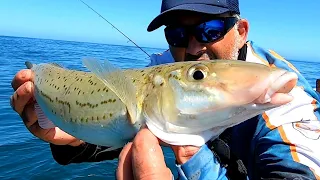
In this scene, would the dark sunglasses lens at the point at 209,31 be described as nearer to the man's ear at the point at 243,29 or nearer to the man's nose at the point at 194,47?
the man's nose at the point at 194,47

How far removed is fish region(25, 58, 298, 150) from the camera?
6.44 ft

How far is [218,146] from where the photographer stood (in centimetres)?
282

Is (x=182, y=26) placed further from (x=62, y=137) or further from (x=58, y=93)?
(x=62, y=137)

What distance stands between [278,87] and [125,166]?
106cm

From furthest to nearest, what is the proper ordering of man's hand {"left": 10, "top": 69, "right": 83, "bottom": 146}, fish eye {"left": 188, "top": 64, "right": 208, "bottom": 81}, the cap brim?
man's hand {"left": 10, "top": 69, "right": 83, "bottom": 146}
the cap brim
fish eye {"left": 188, "top": 64, "right": 208, "bottom": 81}

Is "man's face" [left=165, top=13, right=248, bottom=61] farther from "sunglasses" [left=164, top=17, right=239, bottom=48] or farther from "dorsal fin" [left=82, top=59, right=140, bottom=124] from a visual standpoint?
"dorsal fin" [left=82, top=59, right=140, bottom=124]

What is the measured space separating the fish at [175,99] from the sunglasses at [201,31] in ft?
3.09

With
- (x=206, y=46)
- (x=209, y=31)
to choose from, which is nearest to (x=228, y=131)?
(x=206, y=46)

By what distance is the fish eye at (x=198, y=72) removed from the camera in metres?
2.23

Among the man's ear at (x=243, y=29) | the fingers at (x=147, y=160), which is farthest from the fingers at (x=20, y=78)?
the man's ear at (x=243, y=29)

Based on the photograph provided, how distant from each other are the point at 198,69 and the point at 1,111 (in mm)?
8328

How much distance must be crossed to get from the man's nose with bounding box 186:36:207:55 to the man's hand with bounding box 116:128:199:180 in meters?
1.50

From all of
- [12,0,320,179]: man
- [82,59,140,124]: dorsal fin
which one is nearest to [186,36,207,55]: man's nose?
[12,0,320,179]: man

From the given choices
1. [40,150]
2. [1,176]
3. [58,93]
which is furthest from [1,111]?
[58,93]
